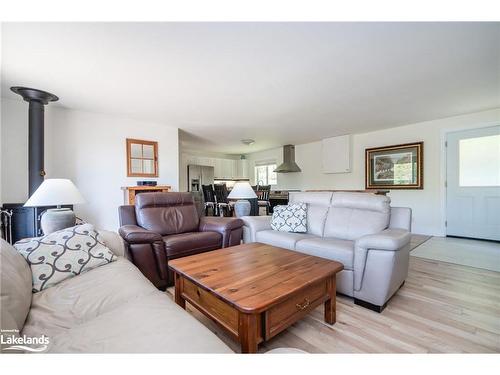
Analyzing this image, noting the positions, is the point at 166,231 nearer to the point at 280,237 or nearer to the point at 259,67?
the point at 280,237

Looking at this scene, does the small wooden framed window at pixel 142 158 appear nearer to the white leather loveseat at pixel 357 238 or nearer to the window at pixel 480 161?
the white leather loveseat at pixel 357 238

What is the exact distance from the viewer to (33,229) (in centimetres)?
296

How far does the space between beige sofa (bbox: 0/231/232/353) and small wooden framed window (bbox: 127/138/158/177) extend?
332 cm

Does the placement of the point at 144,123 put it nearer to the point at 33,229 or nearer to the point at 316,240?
the point at 33,229

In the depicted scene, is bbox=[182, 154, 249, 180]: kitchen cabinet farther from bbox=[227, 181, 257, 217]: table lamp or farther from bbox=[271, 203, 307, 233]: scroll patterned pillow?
bbox=[271, 203, 307, 233]: scroll patterned pillow

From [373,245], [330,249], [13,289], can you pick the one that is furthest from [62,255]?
[373,245]

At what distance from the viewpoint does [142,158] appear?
439cm

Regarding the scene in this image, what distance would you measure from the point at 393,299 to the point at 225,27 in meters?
2.70

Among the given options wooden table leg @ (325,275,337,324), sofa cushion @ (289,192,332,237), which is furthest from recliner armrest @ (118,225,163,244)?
sofa cushion @ (289,192,332,237)

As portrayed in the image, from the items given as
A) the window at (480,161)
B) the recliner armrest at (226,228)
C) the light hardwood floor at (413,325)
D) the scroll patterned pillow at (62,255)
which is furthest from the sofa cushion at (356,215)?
the window at (480,161)

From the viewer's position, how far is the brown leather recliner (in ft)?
6.87

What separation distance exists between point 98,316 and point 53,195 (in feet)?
4.87
